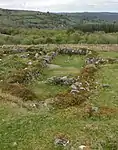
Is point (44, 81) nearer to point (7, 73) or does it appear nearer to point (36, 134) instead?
point (7, 73)

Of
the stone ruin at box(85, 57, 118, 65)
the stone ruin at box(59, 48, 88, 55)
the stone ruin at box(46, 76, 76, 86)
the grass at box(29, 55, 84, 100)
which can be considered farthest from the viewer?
the stone ruin at box(59, 48, 88, 55)

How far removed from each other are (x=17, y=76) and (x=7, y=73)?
13.6 feet

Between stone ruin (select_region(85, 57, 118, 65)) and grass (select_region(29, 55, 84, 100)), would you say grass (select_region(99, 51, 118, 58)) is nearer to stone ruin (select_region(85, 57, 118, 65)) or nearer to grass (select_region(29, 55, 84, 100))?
stone ruin (select_region(85, 57, 118, 65))

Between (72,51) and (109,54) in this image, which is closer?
(109,54)

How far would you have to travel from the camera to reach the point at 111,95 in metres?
41.1

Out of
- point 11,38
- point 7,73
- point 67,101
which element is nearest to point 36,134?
point 67,101

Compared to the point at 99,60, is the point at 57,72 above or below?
below

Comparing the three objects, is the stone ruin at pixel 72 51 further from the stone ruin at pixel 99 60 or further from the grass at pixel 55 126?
the grass at pixel 55 126

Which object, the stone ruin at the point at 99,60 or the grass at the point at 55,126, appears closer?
the grass at the point at 55,126

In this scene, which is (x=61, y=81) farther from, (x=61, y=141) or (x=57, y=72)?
(x=61, y=141)

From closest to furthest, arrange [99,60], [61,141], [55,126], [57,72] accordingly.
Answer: [61,141], [55,126], [57,72], [99,60]

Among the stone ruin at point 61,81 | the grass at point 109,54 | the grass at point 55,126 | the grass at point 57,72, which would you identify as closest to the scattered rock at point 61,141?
the grass at point 55,126

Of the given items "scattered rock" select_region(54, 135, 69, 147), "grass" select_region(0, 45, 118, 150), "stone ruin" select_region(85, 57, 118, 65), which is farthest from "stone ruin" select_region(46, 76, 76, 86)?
"scattered rock" select_region(54, 135, 69, 147)

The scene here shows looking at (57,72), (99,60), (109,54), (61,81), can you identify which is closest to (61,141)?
(61,81)
